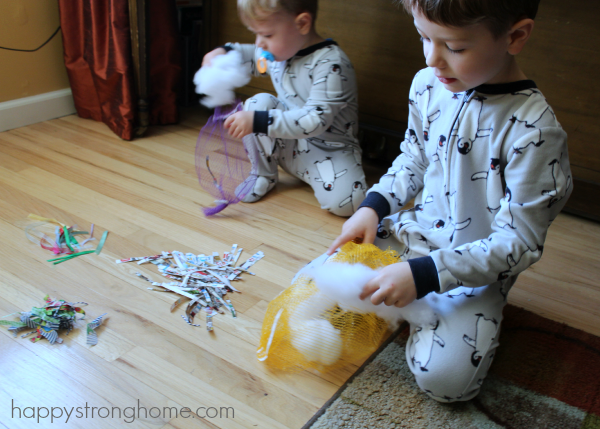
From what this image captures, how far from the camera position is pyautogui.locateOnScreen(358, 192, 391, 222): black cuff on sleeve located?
1004mm

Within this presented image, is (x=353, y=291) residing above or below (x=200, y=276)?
above

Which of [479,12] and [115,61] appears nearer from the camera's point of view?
[479,12]

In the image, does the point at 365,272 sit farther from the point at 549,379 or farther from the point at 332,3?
the point at 332,3

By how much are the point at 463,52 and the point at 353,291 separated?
392mm

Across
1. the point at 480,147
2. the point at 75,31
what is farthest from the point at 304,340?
the point at 75,31

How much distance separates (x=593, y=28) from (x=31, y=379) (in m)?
1.49

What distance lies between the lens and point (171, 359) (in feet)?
2.91

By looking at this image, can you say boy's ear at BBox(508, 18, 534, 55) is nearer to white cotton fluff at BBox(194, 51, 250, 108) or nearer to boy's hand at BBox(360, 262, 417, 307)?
boy's hand at BBox(360, 262, 417, 307)

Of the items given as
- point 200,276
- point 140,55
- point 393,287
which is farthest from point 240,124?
point 393,287

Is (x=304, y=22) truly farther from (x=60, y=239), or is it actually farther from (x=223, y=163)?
(x=60, y=239)

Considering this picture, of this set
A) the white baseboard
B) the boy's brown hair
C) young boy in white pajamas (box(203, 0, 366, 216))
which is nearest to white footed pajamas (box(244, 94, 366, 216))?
young boy in white pajamas (box(203, 0, 366, 216))

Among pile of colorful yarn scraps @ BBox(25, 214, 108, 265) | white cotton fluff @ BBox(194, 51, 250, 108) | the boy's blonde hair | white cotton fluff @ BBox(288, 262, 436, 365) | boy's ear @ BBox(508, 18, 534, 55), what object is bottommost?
pile of colorful yarn scraps @ BBox(25, 214, 108, 265)

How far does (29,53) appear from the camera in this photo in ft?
5.86

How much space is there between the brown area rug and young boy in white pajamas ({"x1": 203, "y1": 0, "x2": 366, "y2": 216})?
1.91 ft
